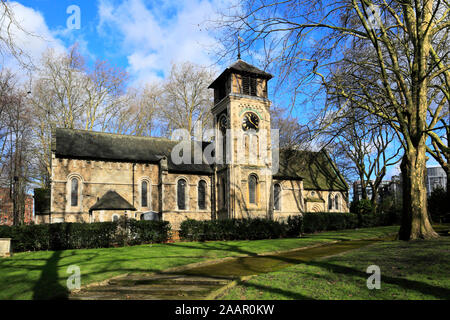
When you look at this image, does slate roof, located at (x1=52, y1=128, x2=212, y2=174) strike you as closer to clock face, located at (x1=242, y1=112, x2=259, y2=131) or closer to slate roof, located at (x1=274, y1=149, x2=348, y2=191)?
clock face, located at (x1=242, y1=112, x2=259, y2=131)

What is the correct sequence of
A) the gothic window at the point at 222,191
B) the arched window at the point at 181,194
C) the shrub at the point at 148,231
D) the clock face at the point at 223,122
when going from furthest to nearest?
1. the clock face at the point at 223,122
2. the arched window at the point at 181,194
3. the gothic window at the point at 222,191
4. the shrub at the point at 148,231

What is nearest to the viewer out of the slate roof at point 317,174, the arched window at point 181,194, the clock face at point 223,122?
the arched window at point 181,194

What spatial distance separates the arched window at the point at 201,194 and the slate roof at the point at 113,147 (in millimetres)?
1339

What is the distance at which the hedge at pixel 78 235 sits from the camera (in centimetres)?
1811

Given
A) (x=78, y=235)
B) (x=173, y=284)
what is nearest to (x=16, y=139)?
(x=78, y=235)

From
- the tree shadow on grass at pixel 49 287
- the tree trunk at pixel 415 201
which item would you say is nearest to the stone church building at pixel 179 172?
the tree trunk at pixel 415 201

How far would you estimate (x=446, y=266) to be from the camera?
27.0 feet

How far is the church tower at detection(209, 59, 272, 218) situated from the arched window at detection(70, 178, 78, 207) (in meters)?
12.4

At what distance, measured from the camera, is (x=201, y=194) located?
3353cm

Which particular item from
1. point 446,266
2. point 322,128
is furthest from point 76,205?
point 446,266

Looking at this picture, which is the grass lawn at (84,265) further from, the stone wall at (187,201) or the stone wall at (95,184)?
the stone wall at (187,201)

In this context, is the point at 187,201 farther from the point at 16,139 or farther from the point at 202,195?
the point at 16,139
